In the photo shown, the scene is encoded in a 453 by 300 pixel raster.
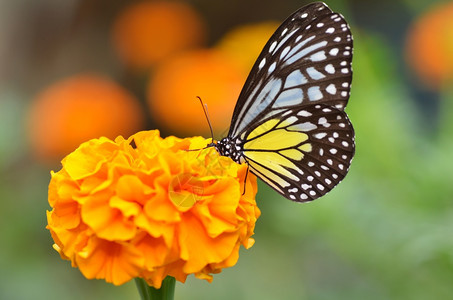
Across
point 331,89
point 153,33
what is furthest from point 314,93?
point 153,33

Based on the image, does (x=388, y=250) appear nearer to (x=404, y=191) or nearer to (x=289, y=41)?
(x=404, y=191)

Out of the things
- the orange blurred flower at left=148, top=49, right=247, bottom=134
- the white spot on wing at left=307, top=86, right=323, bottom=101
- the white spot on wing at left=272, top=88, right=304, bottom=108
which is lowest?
the orange blurred flower at left=148, top=49, right=247, bottom=134

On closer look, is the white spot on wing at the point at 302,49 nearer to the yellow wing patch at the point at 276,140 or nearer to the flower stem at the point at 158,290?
the yellow wing patch at the point at 276,140

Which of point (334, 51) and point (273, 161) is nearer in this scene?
point (334, 51)

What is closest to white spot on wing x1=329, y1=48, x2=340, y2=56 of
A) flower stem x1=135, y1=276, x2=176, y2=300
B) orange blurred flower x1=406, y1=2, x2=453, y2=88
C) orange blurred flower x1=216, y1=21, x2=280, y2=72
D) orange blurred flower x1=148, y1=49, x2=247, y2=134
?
flower stem x1=135, y1=276, x2=176, y2=300

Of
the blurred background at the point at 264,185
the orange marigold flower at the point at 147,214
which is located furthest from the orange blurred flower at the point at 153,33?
the orange marigold flower at the point at 147,214

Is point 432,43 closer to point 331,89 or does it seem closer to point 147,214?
point 331,89

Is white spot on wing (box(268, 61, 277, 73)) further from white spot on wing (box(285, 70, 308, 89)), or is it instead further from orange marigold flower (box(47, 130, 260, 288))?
orange marigold flower (box(47, 130, 260, 288))

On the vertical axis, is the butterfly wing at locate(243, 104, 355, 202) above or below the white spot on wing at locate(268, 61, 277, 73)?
below
